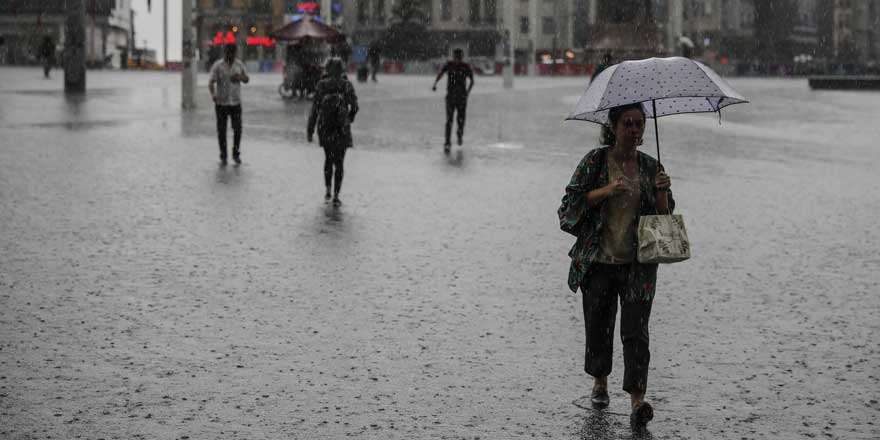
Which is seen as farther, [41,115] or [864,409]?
[41,115]

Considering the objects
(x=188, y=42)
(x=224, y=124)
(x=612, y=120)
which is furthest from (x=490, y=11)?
(x=612, y=120)

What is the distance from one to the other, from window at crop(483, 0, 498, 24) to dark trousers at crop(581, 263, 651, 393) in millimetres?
113865

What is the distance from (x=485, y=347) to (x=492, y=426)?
1549mm

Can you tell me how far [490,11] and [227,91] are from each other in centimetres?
10204

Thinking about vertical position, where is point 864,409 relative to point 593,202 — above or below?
below

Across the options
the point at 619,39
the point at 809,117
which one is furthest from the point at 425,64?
the point at 809,117

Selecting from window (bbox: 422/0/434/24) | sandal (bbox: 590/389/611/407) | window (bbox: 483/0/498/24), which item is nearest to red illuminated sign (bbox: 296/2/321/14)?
sandal (bbox: 590/389/611/407)

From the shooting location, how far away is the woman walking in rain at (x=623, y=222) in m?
5.41

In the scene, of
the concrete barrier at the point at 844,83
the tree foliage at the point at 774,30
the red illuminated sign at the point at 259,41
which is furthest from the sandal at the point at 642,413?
the red illuminated sign at the point at 259,41

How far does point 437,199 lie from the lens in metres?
14.2

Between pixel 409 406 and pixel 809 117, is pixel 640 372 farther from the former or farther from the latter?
pixel 809 117

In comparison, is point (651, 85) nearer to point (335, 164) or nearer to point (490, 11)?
point (335, 164)

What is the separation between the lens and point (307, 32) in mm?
40469

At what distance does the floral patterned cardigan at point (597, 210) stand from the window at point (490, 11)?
374ft
